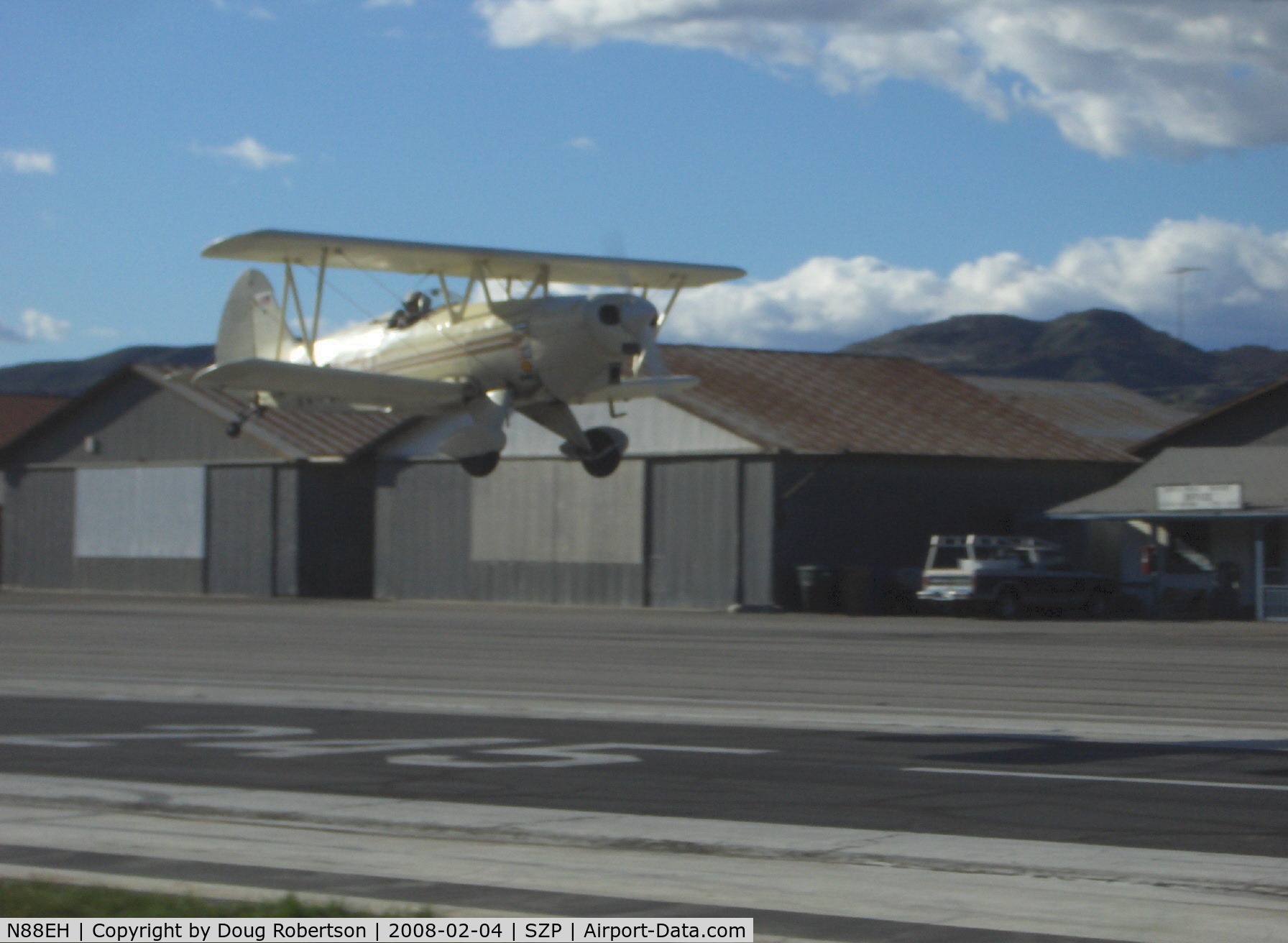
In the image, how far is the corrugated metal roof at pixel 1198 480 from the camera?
3912 centimetres

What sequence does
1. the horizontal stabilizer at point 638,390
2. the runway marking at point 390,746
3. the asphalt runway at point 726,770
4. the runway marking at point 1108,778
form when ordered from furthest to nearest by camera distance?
the horizontal stabilizer at point 638,390 → the runway marking at point 390,746 → the runway marking at point 1108,778 → the asphalt runway at point 726,770

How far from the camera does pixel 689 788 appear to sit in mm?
9984

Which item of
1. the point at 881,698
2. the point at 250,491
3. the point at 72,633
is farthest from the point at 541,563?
the point at 881,698

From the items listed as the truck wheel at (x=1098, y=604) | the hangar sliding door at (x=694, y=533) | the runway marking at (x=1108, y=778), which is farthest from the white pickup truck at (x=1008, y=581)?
the runway marking at (x=1108, y=778)

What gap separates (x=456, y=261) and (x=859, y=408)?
57.6 feet

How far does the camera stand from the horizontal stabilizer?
98.8 ft

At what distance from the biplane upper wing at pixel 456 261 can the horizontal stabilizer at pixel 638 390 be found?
2732 mm

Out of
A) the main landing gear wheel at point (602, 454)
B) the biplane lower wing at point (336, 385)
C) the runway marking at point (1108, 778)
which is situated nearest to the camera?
the runway marking at point (1108, 778)

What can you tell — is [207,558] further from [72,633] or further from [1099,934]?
[1099,934]

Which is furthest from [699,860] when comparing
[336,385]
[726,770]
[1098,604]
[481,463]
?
[1098,604]

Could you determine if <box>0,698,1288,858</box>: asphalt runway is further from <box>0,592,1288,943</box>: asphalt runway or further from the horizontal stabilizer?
the horizontal stabilizer

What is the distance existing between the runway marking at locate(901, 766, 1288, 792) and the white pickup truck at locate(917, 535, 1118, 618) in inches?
1135

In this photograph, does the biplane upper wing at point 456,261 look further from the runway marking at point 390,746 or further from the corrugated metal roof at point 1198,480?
the runway marking at point 390,746

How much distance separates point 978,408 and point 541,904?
144 ft
